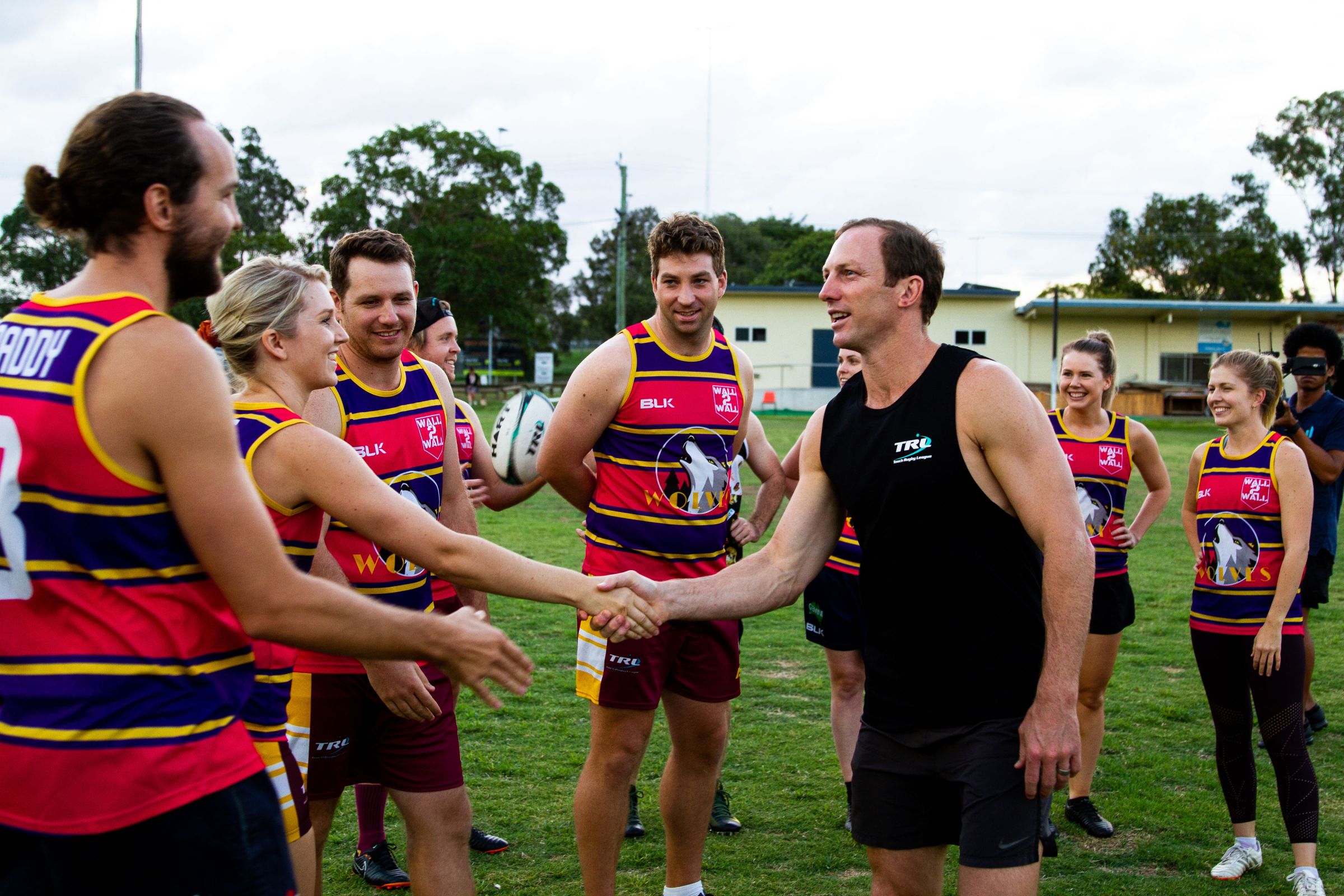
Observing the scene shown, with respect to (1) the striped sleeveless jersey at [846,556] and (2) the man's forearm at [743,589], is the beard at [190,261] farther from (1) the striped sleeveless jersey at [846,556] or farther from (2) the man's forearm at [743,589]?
(1) the striped sleeveless jersey at [846,556]

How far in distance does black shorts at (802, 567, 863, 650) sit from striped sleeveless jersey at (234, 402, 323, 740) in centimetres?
289

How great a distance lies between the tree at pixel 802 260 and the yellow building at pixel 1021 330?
19.4 meters

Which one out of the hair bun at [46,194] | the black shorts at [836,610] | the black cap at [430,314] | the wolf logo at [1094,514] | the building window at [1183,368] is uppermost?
the building window at [1183,368]

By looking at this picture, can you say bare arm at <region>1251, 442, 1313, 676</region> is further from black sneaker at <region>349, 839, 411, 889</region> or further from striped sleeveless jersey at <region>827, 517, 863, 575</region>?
black sneaker at <region>349, 839, 411, 889</region>

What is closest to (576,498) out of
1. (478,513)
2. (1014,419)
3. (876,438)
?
(876,438)

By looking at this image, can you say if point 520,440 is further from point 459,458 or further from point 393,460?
point 393,460

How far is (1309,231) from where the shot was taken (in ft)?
208

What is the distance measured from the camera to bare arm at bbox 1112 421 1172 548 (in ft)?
17.9

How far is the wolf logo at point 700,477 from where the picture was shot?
15.0ft

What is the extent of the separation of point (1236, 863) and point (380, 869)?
12.4 feet

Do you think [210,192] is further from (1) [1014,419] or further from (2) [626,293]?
(2) [626,293]

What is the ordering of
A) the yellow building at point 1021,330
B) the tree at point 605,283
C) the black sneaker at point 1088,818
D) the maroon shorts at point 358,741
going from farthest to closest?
the tree at point 605,283 → the yellow building at point 1021,330 → the black sneaker at point 1088,818 → the maroon shorts at point 358,741

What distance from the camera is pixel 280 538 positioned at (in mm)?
2850

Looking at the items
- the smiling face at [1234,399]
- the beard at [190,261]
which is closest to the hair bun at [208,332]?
the beard at [190,261]
